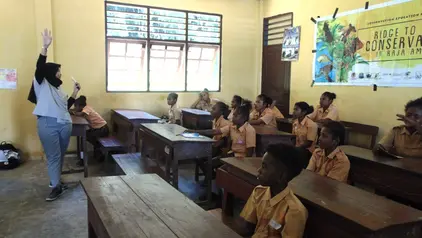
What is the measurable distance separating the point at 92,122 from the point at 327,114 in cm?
364

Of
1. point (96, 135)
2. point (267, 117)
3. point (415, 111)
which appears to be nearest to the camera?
point (415, 111)

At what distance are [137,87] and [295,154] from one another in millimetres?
5103

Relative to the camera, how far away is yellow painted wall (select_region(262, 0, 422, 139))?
4742mm

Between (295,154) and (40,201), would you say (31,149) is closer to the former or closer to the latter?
(40,201)

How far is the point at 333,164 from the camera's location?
8.53ft

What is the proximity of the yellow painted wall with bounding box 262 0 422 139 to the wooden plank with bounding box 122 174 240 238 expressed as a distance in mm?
3703

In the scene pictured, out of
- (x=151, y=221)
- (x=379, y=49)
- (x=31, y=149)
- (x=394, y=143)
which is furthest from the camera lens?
(x=31, y=149)

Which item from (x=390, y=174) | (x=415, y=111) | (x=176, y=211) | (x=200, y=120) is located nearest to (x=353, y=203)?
(x=176, y=211)

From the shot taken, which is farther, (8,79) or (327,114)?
(8,79)

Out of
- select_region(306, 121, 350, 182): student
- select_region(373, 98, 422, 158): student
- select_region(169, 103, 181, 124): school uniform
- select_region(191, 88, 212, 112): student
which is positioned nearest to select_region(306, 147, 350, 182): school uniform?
select_region(306, 121, 350, 182): student

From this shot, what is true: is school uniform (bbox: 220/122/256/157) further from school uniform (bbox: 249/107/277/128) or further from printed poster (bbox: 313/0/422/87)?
printed poster (bbox: 313/0/422/87)

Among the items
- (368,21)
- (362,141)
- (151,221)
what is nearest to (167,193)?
(151,221)

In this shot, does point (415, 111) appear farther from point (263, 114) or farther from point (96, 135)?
point (96, 135)

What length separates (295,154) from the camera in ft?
5.94
